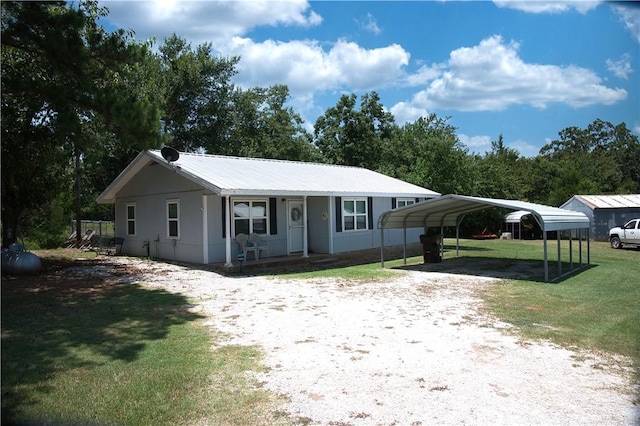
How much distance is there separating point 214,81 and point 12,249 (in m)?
17.5

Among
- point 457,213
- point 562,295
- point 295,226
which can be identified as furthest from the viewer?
point 457,213

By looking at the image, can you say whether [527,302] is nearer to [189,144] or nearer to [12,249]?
[12,249]

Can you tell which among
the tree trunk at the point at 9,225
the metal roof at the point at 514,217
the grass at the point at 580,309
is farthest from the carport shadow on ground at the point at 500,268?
the metal roof at the point at 514,217

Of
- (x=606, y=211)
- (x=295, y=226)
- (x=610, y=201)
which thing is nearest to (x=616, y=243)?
(x=606, y=211)

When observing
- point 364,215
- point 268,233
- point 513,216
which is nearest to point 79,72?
point 268,233

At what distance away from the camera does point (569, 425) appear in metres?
3.75

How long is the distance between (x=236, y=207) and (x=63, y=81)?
566 centimetres

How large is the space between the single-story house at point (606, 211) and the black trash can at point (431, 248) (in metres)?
14.8

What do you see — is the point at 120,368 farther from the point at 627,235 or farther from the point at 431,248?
the point at 627,235

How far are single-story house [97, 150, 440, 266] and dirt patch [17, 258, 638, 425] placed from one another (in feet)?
15.9

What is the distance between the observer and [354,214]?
17.9 metres

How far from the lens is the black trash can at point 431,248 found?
1527 cm

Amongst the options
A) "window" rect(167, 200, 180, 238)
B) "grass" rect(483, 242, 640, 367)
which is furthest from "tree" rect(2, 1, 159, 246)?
"grass" rect(483, 242, 640, 367)

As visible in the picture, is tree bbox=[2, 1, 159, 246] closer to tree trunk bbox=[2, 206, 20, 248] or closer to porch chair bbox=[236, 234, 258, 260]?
tree trunk bbox=[2, 206, 20, 248]
